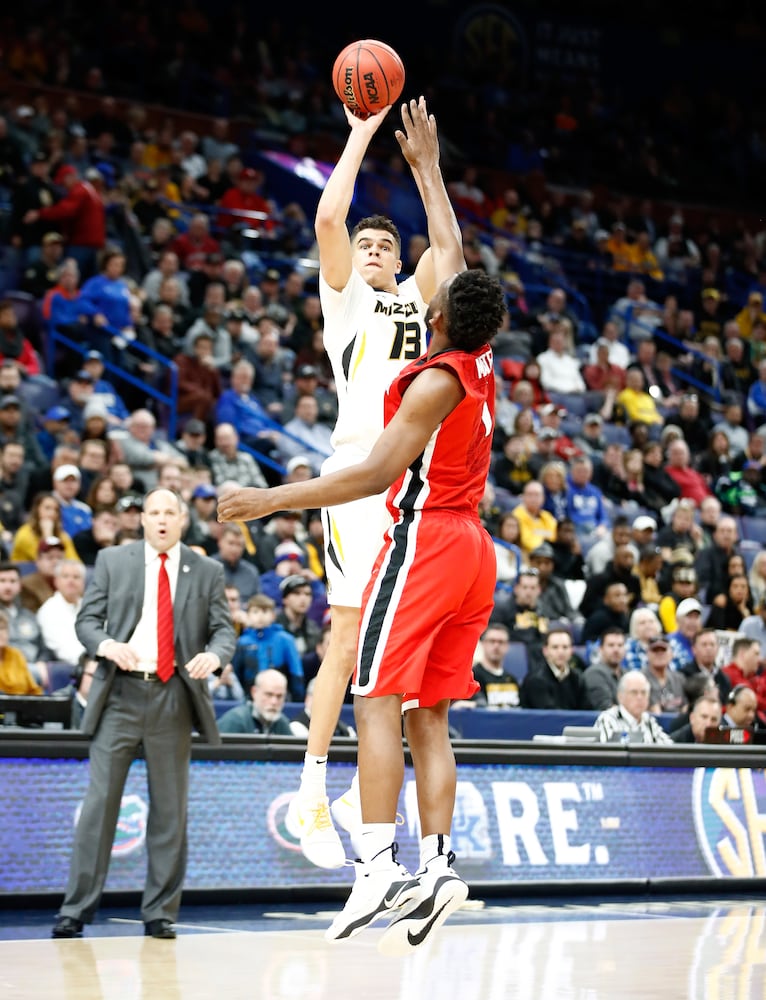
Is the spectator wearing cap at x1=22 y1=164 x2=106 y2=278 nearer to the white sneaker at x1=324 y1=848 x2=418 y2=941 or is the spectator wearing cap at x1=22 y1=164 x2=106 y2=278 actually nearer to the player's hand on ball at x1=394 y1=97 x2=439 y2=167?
the player's hand on ball at x1=394 y1=97 x2=439 y2=167

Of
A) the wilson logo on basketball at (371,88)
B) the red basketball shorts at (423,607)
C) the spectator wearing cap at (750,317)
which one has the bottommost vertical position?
the red basketball shorts at (423,607)

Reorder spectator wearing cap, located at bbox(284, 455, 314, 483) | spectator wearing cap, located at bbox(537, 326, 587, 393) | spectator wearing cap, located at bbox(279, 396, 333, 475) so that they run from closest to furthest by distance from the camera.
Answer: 1. spectator wearing cap, located at bbox(284, 455, 314, 483)
2. spectator wearing cap, located at bbox(279, 396, 333, 475)
3. spectator wearing cap, located at bbox(537, 326, 587, 393)

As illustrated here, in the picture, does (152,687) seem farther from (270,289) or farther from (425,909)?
(270,289)

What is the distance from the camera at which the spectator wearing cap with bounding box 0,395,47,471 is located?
12953 mm

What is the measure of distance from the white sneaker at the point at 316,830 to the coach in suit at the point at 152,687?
1.98 m

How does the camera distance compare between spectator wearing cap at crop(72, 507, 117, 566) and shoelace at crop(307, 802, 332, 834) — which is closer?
shoelace at crop(307, 802, 332, 834)

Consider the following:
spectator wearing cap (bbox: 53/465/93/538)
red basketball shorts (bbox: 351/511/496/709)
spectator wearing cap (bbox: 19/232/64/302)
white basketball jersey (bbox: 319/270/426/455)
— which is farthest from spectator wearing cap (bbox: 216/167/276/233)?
red basketball shorts (bbox: 351/511/496/709)

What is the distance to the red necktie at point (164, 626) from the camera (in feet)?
29.1

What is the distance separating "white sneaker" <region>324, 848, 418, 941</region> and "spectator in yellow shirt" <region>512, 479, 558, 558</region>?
32.1 ft

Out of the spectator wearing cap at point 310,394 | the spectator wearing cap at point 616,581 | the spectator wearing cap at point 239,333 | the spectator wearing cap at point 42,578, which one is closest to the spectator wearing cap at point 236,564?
the spectator wearing cap at point 42,578

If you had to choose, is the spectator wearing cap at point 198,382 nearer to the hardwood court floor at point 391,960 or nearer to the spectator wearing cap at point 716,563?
the spectator wearing cap at point 716,563

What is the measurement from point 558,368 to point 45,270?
21.7 ft

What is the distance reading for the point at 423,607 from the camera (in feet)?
18.6

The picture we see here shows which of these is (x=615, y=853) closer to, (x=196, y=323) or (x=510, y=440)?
(x=510, y=440)
